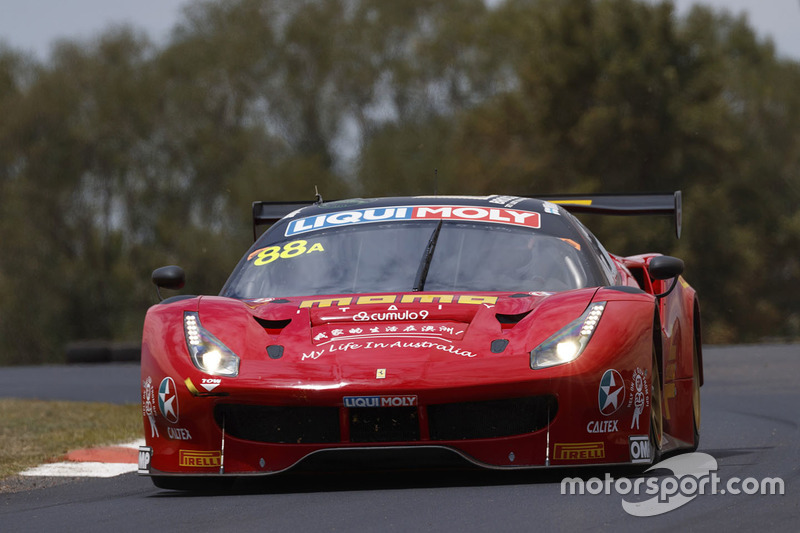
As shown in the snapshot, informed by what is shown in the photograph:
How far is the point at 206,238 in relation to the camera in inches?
1761

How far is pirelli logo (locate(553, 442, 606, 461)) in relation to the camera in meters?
5.32

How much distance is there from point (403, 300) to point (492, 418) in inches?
30.9

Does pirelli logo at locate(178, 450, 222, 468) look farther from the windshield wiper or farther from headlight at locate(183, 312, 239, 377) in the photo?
the windshield wiper

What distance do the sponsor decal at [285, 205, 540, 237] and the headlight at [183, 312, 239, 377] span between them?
4.04ft

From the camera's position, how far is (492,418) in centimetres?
534

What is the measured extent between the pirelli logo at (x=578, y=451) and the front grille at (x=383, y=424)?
0.53 m

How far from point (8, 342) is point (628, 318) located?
4126 centimetres

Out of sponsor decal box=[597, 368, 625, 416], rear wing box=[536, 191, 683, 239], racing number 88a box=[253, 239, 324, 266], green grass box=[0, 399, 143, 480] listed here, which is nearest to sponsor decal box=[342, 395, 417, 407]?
sponsor decal box=[597, 368, 625, 416]

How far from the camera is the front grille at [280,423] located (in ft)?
17.6

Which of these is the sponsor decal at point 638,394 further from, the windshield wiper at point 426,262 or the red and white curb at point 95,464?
the red and white curb at point 95,464

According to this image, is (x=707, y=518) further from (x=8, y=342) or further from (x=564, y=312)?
(x=8, y=342)

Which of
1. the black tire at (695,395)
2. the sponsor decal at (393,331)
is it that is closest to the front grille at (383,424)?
the sponsor decal at (393,331)

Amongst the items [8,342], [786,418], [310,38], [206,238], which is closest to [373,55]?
[310,38]

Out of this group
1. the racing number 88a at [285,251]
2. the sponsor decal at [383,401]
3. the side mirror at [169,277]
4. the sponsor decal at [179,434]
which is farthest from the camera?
the side mirror at [169,277]
